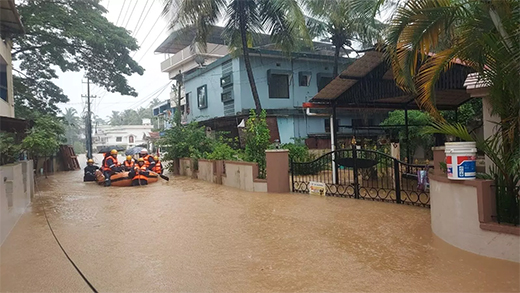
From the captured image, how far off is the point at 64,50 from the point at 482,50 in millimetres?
21923

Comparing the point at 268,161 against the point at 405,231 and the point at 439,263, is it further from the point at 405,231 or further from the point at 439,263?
the point at 439,263

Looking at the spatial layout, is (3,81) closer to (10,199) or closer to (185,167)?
(185,167)

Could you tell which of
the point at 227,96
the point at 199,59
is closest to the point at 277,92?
the point at 227,96

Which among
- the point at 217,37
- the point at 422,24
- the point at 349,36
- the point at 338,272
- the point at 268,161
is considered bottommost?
the point at 338,272

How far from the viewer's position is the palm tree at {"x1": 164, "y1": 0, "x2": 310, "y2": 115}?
558 inches

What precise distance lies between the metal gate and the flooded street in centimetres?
53

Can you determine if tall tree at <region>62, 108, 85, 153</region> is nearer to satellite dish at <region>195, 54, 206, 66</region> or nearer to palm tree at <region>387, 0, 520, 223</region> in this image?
satellite dish at <region>195, 54, 206, 66</region>

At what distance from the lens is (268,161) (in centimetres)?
1042

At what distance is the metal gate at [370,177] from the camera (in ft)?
26.7

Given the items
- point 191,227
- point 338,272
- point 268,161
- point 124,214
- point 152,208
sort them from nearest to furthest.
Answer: point 338,272 < point 191,227 < point 124,214 < point 152,208 < point 268,161

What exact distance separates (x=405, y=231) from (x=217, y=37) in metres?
25.2

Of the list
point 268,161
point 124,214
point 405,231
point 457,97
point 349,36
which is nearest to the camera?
point 405,231

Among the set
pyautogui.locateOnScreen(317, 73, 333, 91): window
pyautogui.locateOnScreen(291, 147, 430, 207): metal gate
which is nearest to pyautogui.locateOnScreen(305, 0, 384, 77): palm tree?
pyautogui.locateOnScreen(317, 73, 333, 91): window

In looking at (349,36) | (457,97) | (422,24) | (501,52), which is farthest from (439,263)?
(349,36)
